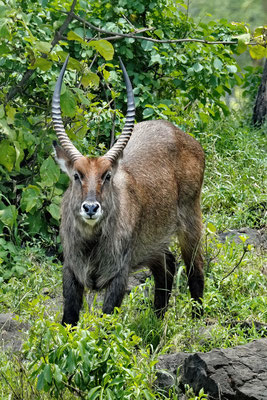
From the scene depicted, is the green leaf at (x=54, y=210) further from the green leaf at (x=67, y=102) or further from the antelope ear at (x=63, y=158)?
the antelope ear at (x=63, y=158)

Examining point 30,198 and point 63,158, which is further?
point 30,198

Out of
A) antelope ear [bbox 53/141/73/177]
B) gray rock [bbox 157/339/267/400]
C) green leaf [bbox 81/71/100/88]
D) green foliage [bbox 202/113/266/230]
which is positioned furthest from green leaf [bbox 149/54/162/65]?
gray rock [bbox 157/339/267/400]

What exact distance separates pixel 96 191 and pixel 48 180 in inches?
53.6

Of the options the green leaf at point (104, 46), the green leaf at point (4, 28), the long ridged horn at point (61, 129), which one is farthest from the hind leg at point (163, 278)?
the green leaf at point (4, 28)

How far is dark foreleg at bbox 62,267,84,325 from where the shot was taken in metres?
5.20

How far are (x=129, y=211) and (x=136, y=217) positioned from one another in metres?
0.12

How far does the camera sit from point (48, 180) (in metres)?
6.27

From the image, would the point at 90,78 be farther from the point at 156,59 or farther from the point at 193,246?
the point at 156,59

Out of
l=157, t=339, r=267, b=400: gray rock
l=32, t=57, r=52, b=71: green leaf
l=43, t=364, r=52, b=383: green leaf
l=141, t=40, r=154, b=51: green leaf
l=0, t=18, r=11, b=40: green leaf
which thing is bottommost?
l=157, t=339, r=267, b=400: gray rock

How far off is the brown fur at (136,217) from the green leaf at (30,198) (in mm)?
926

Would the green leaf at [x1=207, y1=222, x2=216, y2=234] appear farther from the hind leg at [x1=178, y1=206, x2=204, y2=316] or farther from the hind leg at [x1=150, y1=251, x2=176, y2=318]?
the hind leg at [x1=150, y1=251, x2=176, y2=318]

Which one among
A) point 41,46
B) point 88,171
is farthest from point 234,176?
point 88,171

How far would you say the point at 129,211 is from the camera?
5531 millimetres

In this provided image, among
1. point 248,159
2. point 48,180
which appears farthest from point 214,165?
point 48,180
